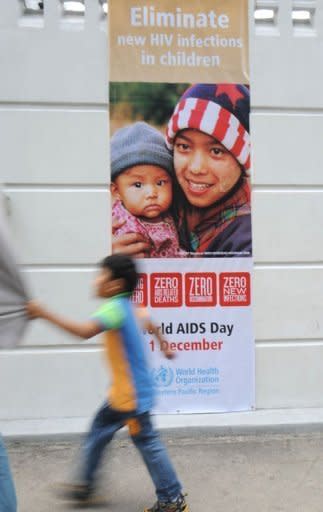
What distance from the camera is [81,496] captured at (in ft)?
10.5

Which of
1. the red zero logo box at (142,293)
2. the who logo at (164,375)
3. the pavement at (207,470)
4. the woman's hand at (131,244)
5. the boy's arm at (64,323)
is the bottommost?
the pavement at (207,470)

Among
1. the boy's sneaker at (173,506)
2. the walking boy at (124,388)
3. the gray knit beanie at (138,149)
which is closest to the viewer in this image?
the walking boy at (124,388)

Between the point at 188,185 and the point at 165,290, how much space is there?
989 millimetres

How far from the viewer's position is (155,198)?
16.4ft

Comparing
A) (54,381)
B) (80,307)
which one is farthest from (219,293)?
(54,381)

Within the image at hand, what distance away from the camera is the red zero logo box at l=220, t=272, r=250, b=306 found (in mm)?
5000

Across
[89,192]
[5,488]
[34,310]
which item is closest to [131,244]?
[89,192]

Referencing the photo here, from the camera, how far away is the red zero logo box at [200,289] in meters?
4.97

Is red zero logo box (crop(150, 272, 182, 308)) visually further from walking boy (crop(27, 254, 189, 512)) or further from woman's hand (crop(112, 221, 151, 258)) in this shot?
walking boy (crop(27, 254, 189, 512))

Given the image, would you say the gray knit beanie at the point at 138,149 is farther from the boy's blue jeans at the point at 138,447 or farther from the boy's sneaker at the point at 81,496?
the boy's sneaker at the point at 81,496

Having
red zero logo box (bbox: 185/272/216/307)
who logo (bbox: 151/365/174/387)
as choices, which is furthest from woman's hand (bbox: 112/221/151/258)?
who logo (bbox: 151/365/174/387)

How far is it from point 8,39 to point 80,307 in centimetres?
247

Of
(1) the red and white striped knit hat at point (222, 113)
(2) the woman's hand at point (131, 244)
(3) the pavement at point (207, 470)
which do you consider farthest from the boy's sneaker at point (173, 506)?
(1) the red and white striped knit hat at point (222, 113)

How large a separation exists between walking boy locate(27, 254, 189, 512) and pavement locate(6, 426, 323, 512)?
1.11 feet
